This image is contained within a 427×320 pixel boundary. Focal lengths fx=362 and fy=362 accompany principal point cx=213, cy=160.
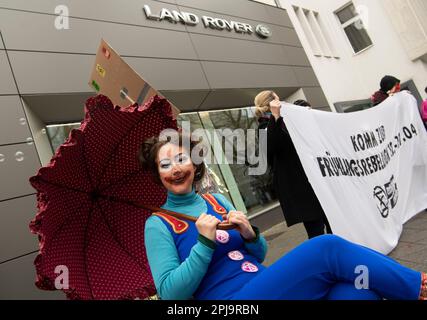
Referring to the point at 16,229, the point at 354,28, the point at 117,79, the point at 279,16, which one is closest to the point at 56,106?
the point at 16,229

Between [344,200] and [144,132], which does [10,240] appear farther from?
[344,200]

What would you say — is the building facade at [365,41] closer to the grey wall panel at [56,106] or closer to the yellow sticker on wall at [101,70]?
the grey wall panel at [56,106]

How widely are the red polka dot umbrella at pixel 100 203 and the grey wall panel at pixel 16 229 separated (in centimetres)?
268

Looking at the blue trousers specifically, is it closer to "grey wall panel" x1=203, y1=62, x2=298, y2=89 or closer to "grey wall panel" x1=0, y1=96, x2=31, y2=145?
"grey wall panel" x1=0, y1=96, x2=31, y2=145

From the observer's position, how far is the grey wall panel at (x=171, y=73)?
594 cm

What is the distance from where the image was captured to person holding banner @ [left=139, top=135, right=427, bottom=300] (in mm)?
1144

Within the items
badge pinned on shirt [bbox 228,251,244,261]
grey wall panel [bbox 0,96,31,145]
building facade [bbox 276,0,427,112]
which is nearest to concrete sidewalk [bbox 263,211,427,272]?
badge pinned on shirt [bbox 228,251,244,261]

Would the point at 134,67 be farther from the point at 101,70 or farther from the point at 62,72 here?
the point at 101,70

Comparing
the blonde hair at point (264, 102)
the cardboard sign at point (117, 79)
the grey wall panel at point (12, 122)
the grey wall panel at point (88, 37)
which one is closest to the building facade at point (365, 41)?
the grey wall panel at point (88, 37)

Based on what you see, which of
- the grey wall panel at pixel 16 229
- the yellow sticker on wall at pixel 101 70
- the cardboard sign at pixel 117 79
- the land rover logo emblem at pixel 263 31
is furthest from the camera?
the land rover logo emblem at pixel 263 31

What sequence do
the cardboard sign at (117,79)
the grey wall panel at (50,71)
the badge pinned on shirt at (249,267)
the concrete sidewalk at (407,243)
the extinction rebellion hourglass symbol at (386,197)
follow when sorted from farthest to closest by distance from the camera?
the grey wall panel at (50,71), the extinction rebellion hourglass symbol at (386,197), the concrete sidewalk at (407,243), the cardboard sign at (117,79), the badge pinned on shirt at (249,267)

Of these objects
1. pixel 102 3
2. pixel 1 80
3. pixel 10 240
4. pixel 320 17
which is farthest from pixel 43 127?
pixel 320 17

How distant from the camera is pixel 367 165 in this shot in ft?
12.1

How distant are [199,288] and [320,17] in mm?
13677
